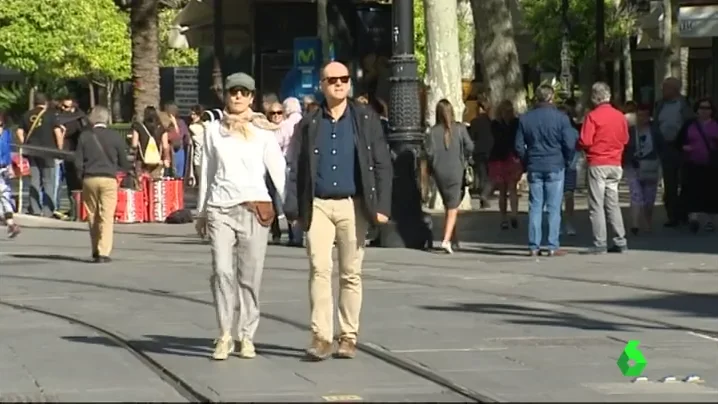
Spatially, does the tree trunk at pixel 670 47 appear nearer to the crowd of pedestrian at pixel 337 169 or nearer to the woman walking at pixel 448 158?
the crowd of pedestrian at pixel 337 169

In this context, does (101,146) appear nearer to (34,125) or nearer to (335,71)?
(335,71)

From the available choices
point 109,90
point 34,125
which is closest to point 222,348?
point 34,125

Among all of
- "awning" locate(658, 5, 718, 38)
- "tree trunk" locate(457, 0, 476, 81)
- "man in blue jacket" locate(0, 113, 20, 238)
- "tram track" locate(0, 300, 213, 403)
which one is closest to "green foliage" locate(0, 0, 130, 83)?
"tree trunk" locate(457, 0, 476, 81)

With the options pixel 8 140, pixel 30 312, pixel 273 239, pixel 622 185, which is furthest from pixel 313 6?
pixel 30 312

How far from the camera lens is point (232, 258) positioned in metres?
11.0

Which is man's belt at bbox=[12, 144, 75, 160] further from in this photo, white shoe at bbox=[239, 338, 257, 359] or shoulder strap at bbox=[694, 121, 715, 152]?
white shoe at bbox=[239, 338, 257, 359]

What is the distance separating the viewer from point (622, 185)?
34.6 metres

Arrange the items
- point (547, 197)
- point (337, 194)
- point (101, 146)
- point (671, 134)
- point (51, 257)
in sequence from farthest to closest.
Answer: point (671, 134), point (51, 257), point (101, 146), point (547, 197), point (337, 194)

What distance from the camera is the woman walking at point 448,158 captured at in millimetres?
19375

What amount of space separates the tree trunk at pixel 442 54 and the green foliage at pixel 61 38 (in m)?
37.4

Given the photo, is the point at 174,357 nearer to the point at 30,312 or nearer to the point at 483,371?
the point at 483,371

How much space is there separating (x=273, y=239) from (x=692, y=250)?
559 centimetres

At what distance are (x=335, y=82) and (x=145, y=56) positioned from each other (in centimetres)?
2115

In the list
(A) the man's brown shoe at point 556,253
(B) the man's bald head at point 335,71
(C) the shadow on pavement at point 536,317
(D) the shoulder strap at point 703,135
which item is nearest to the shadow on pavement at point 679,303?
(C) the shadow on pavement at point 536,317
